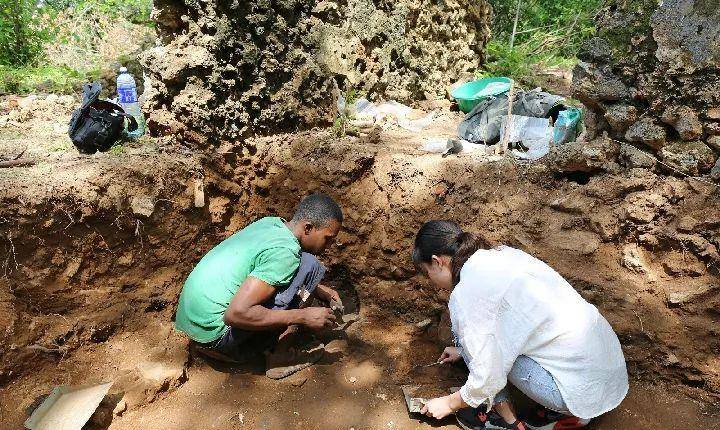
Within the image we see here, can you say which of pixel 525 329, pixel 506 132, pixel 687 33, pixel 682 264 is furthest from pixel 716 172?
pixel 525 329

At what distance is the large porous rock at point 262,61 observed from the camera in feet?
11.3

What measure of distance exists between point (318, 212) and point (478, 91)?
282 cm

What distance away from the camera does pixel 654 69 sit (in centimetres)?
268

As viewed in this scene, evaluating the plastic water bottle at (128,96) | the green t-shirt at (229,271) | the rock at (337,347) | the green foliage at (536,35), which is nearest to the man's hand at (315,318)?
the green t-shirt at (229,271)

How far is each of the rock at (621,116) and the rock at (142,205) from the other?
296cm

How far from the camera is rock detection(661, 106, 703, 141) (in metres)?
2.58

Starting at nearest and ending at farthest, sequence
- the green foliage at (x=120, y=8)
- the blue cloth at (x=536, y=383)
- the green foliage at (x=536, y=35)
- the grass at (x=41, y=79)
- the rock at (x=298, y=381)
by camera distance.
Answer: the blue cloth at (x=536, y=383), the rock at (x=298, y=381), the grass at (x=41, y=79), the green foliage at (x=536, y=35), the green foliage at (x=120, y=8)

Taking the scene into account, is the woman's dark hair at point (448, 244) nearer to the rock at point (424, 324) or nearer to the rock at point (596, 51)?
the rock at point (424, 324)

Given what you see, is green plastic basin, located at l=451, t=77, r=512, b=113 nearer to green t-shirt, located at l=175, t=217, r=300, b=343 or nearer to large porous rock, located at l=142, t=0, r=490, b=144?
large porous rock, located at l=142, t=0, r=490, b=144

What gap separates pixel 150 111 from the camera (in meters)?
3.57

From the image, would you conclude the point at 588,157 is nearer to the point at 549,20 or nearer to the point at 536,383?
the point at 536,383

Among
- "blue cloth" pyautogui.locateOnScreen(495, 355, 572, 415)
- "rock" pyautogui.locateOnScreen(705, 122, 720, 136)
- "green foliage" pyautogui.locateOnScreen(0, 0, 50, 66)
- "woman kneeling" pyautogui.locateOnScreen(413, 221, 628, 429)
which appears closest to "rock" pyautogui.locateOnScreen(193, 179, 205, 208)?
"woman kneeling" pyautogui.locateOnScreen(413, 221, 628, 429)

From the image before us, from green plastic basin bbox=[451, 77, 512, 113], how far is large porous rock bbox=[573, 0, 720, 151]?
1.48m

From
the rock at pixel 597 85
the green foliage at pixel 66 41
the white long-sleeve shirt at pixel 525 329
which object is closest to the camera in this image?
the white long-sleeve shirt at pixel 525 329
